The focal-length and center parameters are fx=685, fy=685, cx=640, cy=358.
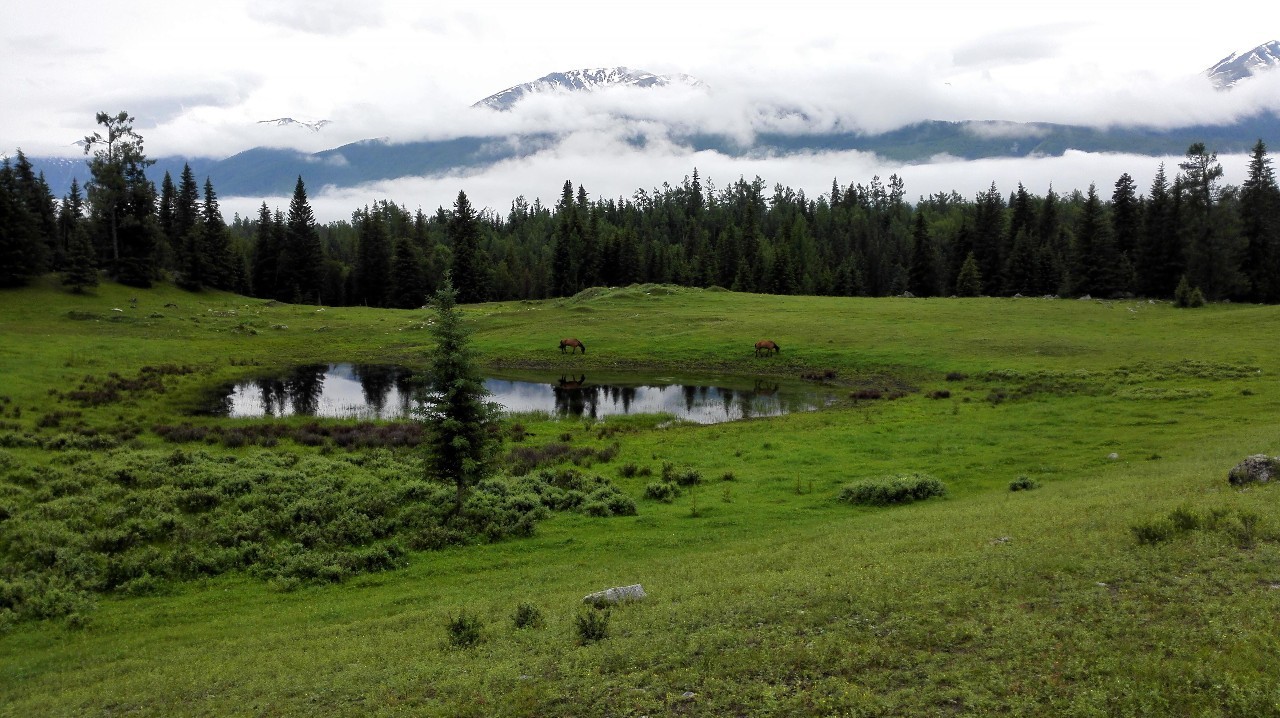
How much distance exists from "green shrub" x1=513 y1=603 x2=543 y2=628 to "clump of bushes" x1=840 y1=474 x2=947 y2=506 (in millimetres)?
13758

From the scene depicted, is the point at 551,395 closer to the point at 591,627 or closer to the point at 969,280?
the point at 591,627

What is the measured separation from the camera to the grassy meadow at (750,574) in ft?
31.3

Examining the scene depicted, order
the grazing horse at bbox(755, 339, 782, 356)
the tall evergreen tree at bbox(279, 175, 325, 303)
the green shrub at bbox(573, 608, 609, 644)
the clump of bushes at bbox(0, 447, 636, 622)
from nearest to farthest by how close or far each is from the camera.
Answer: the green shrub at bbox(573, 608, 609, 644), the clump of bushes at bbox(0, 447, 636, 622), the grazing horse at bbox(755, 339, 782, 356), the tall evergreen tree at bbox(279, 175, 325, 303)

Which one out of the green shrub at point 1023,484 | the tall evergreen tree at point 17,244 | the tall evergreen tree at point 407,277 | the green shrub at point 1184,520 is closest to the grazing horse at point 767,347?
the green shrub at point 1023,484

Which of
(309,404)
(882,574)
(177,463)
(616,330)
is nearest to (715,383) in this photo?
(616,330)

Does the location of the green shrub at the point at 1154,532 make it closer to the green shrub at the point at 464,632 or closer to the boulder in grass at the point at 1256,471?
the boulder in grass at the point at 1256,471

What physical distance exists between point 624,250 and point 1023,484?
4276 inches

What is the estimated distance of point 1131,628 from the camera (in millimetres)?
9773

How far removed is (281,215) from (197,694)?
12915cm

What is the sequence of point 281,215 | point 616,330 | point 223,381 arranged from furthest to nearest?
point 281,215 < point 616,330 < point 223,381

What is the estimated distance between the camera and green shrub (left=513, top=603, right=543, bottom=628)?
13.7 metres

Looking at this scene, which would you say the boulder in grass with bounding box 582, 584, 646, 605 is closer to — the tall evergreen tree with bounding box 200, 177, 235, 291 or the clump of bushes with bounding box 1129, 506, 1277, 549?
the clump of bushes with bounding box 1129, 506, 1277, 549

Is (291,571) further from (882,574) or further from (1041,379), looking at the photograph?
(1041,379)

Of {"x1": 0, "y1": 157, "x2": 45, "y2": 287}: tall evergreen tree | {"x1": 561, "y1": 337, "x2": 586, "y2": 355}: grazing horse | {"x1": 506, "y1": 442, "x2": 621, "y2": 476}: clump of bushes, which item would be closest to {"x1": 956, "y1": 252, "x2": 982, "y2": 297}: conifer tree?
{"x1": 561, "y1": 337, "x2": 586, "y2": 355}: grazing horse
